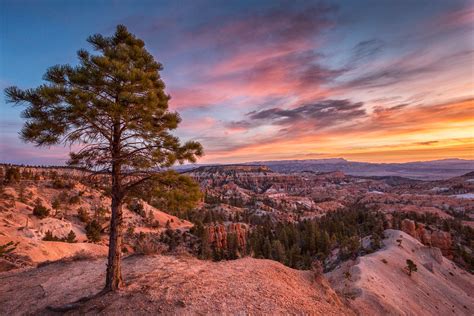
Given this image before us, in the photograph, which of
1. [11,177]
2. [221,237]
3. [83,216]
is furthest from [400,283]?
[11,177]

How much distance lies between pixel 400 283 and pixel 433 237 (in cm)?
4611

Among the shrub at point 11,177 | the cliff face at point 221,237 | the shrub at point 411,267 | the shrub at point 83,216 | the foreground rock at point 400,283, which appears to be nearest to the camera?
the foreground rock at point 400,283

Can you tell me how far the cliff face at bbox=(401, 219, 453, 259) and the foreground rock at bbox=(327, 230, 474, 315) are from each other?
51.6 ft

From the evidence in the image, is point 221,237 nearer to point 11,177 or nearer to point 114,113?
point 11,177

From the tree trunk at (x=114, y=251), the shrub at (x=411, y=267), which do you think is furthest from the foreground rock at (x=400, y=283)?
the tree trunk at (x=114, y=251)

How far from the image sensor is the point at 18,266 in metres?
16.9

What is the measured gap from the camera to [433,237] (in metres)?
63.8

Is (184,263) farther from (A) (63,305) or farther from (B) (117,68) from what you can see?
(B) (117,68)

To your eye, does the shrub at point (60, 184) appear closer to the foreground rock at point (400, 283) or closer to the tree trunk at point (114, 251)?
the foreground rock at point (400, 283)

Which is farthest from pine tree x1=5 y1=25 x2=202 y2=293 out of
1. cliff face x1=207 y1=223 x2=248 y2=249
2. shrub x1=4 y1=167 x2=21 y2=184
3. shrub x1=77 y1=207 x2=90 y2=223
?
cliff face x1=207 y1=223 x2=248 y2=249

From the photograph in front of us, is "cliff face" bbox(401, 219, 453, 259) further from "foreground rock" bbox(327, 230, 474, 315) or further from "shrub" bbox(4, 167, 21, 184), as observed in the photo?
"shrub" bbox(4, 167, 21, 184)

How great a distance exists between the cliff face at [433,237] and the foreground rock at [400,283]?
51.6ft

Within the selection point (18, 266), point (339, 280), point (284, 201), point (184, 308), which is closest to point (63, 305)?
point (184, 308)

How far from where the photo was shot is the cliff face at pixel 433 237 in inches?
2475
